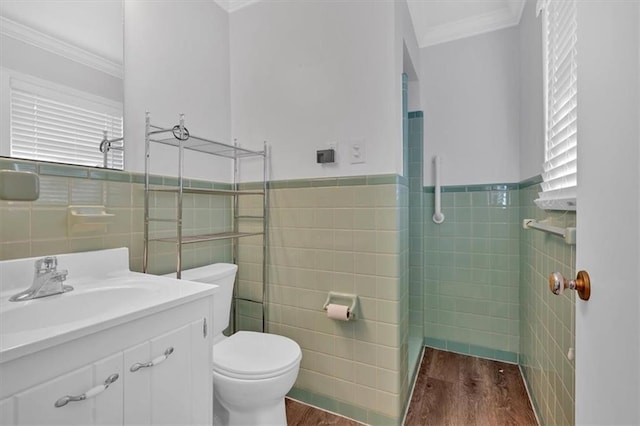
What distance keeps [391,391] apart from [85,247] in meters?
1.53

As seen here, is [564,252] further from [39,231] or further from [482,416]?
[39,231]

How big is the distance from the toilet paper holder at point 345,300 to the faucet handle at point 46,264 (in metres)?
1.14

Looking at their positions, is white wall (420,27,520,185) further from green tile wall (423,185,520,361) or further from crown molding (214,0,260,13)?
crown molding (214,0,260,13)

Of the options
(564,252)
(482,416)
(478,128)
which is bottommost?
(482,416)

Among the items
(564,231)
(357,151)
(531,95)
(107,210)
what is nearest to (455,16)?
(531,95)

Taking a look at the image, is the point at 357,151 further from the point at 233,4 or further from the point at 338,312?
the point at 233,4

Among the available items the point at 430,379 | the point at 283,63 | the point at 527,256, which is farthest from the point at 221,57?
the point at 430,379

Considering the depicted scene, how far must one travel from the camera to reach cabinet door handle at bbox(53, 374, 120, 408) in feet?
2.34

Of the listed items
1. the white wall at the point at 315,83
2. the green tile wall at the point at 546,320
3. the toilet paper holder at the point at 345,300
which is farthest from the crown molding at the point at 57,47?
the green tile wall at the point at 546,320

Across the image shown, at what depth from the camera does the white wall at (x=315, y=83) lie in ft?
5.03

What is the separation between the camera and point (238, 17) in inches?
77.0

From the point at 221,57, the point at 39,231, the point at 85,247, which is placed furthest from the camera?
the point at 221,57

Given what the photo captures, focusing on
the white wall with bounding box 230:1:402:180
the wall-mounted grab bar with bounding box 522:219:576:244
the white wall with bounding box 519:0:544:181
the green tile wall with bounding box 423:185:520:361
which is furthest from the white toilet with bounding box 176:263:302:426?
the white wall with bounding box 519:0:544:181

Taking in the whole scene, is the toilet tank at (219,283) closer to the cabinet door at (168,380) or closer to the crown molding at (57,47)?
the cabinet door at (168,380)
